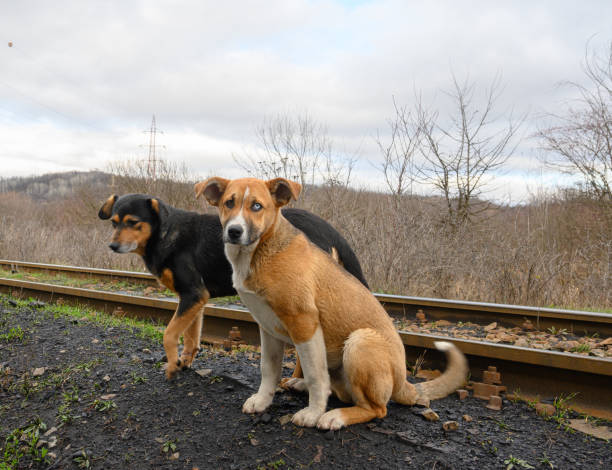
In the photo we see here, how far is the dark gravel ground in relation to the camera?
2.96m

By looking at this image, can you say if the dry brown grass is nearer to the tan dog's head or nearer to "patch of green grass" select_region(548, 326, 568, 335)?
"patch of green grass" select_region(548, 326, 568, 335)

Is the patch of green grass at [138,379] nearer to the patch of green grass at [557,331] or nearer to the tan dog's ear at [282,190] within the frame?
the tan dog's ear at [282,190]

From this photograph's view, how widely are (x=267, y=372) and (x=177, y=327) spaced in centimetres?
103

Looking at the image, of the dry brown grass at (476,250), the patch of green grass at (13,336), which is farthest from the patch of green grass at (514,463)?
the dry brown grass at (476,250)

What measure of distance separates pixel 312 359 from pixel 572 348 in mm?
3158

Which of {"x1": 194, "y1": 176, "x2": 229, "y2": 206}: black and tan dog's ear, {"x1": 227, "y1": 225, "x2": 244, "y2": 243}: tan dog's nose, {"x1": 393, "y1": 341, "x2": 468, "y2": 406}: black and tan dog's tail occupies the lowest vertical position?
{"x1": 393, "y1": 341, "x2": 468, "y2": 406}: black and tan dog's tail

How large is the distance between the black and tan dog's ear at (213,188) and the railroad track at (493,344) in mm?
2564

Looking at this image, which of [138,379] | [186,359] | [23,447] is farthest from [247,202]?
[23,447]

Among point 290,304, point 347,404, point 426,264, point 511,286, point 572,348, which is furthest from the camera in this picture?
point 426,264

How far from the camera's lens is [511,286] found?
7.90 meters

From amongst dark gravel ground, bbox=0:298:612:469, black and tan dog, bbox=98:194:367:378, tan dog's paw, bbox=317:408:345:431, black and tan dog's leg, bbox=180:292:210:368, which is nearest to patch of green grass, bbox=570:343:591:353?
dark gravel ground, bbox=0:298:612:469

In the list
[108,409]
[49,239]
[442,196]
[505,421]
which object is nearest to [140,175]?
[49,239]

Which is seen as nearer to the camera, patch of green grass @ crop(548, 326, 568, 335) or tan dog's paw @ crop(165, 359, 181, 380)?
tan dog's paw @ crop(165, 359, 181, 380)

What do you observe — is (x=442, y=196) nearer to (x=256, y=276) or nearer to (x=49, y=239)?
(x=256, y=276)
